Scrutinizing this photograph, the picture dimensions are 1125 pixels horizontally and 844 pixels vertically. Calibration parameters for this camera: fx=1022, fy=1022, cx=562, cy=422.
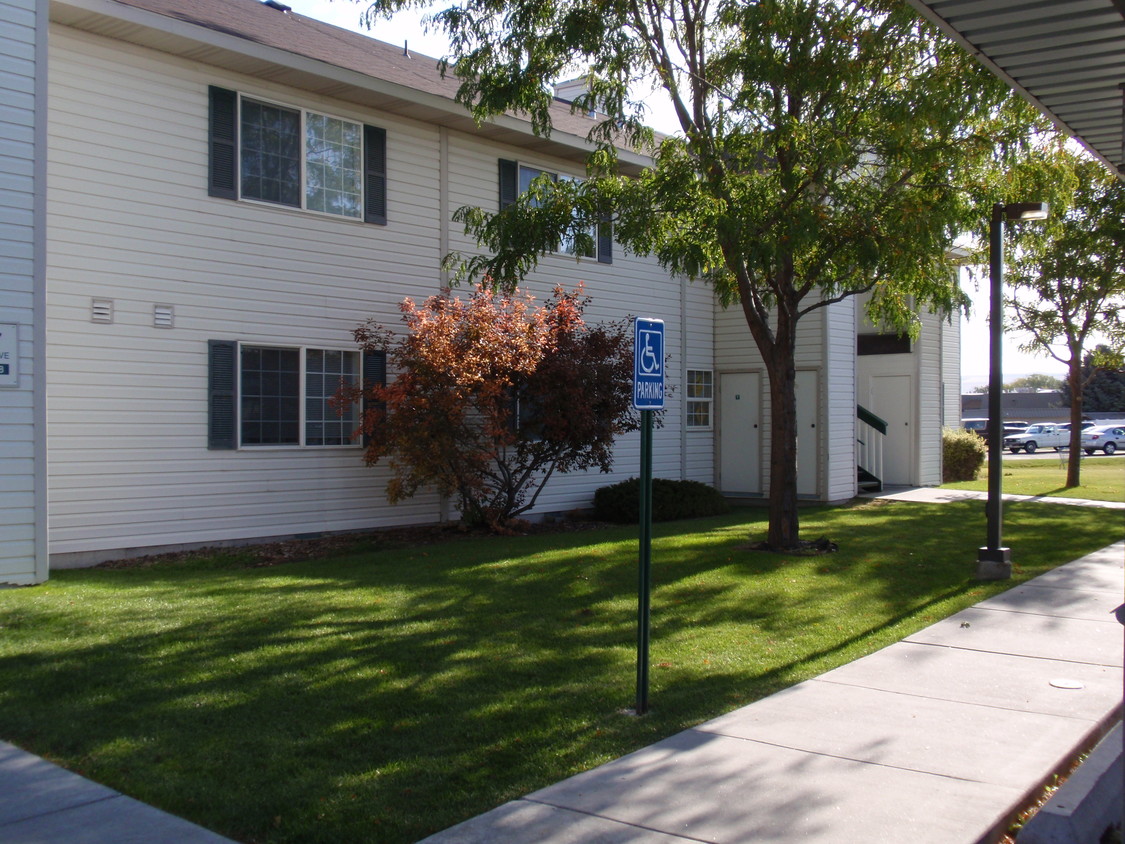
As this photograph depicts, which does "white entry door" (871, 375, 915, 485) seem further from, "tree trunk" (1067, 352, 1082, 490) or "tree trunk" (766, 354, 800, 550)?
"tree trunk" (766, 354, 800, 550)

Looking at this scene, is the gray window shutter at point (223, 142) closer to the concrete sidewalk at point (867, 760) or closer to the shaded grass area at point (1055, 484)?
the concrete sidewalk at point (867, 760)

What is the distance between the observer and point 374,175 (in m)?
13.9

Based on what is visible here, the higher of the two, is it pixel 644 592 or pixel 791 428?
pixel 791 428

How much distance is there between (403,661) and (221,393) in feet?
21.1

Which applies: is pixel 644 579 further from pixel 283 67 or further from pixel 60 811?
pixel 283 67

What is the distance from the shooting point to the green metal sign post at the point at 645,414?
5.72m

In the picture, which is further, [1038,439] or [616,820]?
[1038,439]

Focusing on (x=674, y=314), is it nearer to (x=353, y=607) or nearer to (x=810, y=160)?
(x=810, y=160)

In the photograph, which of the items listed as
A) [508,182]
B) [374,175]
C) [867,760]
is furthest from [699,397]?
[867,760]

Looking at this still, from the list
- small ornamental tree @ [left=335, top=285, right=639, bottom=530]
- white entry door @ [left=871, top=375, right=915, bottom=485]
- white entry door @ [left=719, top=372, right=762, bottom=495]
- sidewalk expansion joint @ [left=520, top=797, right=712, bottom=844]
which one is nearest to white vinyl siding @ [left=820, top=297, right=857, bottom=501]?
white entry door @ [left=719, top=372, right=762, bottom=495]

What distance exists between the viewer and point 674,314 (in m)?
18.8

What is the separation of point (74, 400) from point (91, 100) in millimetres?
3316

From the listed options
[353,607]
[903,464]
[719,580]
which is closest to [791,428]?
[719,580]

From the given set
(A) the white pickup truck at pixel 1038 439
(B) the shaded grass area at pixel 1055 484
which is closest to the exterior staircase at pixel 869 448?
(B) the shaded grass area at pixel 1055 484
